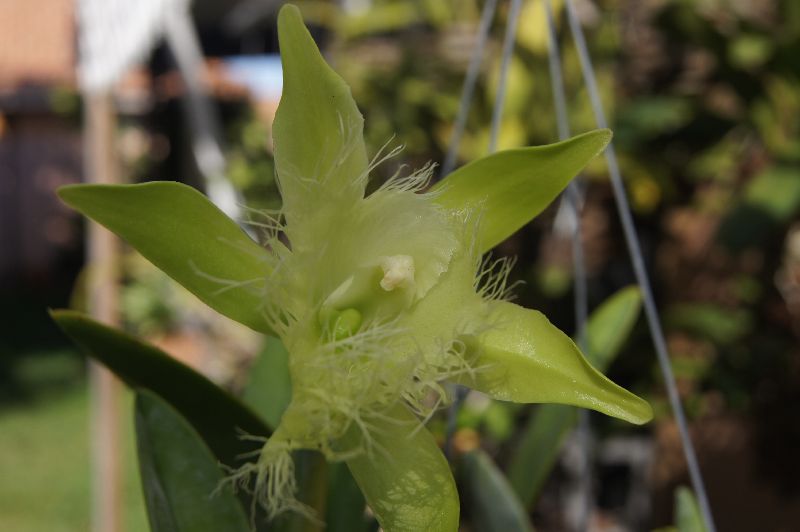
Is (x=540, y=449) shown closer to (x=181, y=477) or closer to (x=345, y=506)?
(x=345, y=506)

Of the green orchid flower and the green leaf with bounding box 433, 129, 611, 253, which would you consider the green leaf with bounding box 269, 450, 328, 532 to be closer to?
the green orchid flower

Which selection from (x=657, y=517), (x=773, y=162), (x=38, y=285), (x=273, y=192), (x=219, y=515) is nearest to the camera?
(x=219, y=515)

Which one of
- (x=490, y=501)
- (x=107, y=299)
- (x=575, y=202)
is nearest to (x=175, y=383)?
(x=490, y=501)

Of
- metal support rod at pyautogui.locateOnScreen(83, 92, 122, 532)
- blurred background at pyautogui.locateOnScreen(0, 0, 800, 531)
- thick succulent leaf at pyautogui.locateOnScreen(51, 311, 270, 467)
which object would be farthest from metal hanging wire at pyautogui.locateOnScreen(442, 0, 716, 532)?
metal support rod at pyautogui.locateOnScreen(83, 92, 122, 532)

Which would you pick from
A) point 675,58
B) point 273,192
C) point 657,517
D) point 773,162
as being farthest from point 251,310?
point 273,192

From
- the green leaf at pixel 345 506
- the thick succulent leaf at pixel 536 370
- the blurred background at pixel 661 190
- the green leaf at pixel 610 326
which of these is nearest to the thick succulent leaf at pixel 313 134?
the thick succulent leaf at pixel 536 370

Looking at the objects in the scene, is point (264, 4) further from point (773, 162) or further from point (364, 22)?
point (773, 162)

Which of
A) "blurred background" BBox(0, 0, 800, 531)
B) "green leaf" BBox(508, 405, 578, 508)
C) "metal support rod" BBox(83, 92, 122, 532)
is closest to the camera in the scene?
"green leaf" BBox(508, 405, 578, 508)
